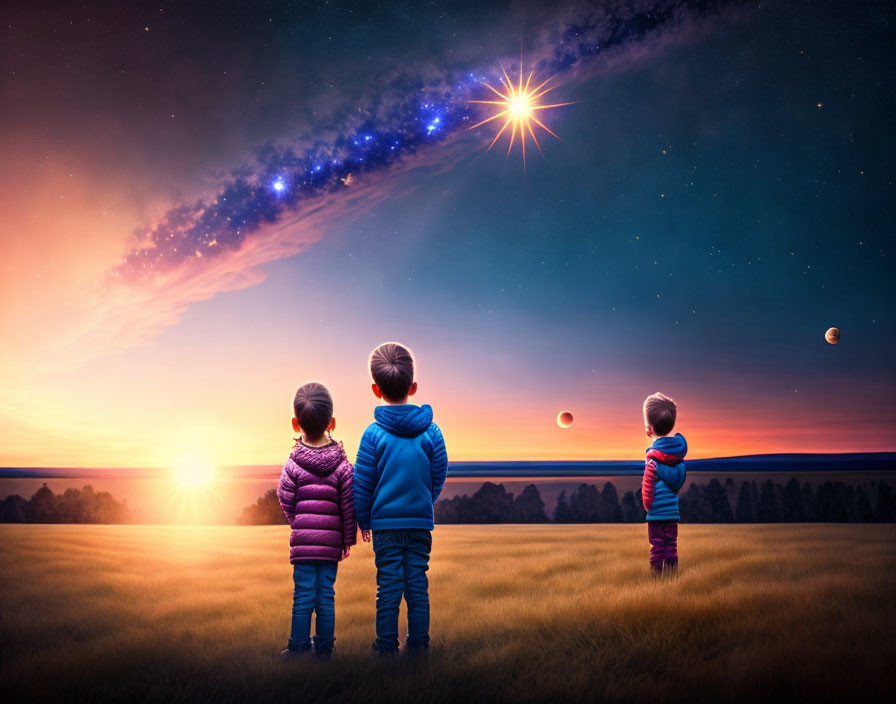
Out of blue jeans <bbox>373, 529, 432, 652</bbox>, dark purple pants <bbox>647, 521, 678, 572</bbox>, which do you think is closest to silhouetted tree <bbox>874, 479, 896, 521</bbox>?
dark purple pants <bbox>647, 521, 678, 572</bbox>

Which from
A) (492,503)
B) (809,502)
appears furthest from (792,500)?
(492,503)

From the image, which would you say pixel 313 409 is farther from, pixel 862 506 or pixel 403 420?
pixel 862 506

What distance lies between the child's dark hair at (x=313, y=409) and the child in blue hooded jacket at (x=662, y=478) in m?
4.66

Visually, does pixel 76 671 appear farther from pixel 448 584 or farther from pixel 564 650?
pixel 448 584

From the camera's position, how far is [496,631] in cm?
562

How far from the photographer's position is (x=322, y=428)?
5477mm

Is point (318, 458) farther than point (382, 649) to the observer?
Yes

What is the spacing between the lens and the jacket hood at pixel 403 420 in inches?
204

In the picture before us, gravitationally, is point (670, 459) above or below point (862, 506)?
above

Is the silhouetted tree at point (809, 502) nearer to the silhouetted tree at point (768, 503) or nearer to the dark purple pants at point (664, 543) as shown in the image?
the silhouetted tree at point (768, 503)

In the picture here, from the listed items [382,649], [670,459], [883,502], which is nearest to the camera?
[382,649]

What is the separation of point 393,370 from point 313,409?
0.80 metres

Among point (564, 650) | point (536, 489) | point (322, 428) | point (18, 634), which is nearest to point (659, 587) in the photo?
point (564, 650)

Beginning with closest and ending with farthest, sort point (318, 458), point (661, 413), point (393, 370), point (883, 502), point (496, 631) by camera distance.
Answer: point (393, 370) → point (318, 458) → point (496, 631) → point (661, 413) → point (883, 502)
